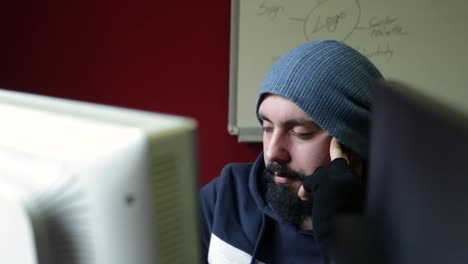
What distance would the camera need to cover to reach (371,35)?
186cm

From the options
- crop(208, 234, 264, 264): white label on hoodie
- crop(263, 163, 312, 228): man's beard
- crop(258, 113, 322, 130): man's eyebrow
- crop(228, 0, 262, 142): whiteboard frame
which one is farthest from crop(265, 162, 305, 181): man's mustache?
crop(228, 0, 262, 142): whiteboard frame

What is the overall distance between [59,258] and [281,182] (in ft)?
2.59

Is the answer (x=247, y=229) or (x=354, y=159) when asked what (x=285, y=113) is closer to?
(x=354, y=159)

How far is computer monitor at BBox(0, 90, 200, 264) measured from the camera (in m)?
0.38

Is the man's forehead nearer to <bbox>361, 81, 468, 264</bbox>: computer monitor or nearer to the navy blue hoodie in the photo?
the navy blue hoodie

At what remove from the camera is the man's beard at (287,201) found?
1140 millimetres

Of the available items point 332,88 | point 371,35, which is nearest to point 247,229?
point 332,88

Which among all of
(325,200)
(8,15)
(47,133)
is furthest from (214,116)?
(47,133)

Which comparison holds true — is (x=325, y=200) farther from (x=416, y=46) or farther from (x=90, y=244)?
(x=416, y=46)

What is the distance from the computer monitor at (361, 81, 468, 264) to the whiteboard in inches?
59.9

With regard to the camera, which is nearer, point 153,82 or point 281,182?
point 281,182

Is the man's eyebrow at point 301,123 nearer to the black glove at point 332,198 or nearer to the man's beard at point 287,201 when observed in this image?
the man's beard at point 287,201

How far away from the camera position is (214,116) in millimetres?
2035

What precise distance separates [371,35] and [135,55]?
1.03 meters
